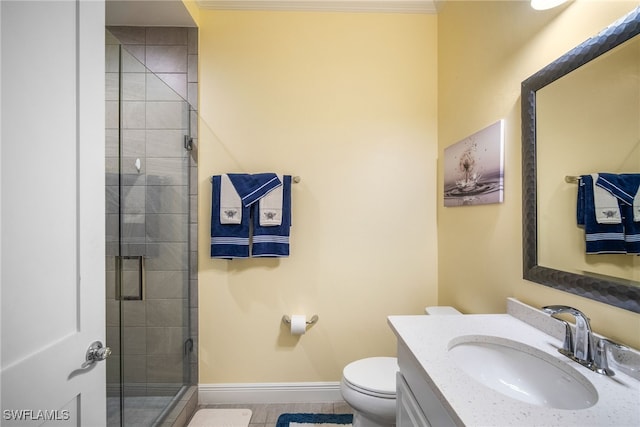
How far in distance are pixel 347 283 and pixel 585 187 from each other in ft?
4.13

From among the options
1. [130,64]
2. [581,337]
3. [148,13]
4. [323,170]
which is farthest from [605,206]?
[148,13]

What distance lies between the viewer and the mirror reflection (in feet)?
2.34

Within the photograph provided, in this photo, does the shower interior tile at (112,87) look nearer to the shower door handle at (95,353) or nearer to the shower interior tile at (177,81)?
the shower interior tile at (177,81)

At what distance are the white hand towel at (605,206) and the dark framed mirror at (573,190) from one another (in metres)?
0.07

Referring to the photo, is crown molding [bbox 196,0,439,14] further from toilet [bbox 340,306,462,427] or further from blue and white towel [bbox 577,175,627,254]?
toilet [bbox 340,306,462,427]

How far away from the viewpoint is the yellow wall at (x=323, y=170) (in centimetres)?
171

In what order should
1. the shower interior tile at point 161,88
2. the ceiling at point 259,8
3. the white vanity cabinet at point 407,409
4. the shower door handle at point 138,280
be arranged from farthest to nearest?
the ceiling at point 259,8 < the shower interior tile at point 161,88 < the shower door handle at point 138,280 < the white vanity cabinet at point 407,409

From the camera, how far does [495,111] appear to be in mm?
1237

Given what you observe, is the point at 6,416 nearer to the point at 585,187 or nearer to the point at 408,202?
the point at 585,187

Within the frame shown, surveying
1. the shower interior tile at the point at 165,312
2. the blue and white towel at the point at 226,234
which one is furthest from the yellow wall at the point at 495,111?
the shower interior tile at the point at 165,312

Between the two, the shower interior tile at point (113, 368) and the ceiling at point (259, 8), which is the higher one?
the ceiling at point (259, 8)

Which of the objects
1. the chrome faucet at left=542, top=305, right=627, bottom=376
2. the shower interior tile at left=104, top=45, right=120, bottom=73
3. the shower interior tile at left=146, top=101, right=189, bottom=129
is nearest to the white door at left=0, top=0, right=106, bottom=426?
the shower interior tile at left=104, top=45, right=120, bottom=73

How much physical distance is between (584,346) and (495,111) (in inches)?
39.5

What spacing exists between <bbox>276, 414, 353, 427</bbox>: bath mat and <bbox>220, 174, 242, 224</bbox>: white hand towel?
1220 mm
